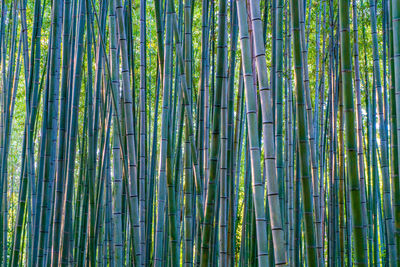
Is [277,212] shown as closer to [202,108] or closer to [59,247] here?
[59,247]

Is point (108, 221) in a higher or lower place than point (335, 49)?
lower

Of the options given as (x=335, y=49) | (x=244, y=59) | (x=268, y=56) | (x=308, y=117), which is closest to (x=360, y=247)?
(x=244, y=59)

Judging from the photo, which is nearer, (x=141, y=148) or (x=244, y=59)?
(x=244, y=59)

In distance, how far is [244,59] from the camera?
1246 mm

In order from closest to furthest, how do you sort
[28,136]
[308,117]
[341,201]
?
[308,117]
[28,136]
[341,201]

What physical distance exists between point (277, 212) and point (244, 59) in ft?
1.17

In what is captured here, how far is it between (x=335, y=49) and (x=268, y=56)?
156 centimetres

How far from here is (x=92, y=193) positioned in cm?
230

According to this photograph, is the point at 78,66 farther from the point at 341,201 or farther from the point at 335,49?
the point at 335,49

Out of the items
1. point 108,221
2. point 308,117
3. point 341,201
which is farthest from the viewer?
point 108,221

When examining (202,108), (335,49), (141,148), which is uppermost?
(335,49)

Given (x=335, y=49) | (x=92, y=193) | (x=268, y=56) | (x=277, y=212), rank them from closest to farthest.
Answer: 1. (x=277, y=212)
2. (x=92, y=193)
3. (x=335, y=49)
4. (x=268, y=56)

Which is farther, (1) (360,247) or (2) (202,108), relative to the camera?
(2) (202,108)

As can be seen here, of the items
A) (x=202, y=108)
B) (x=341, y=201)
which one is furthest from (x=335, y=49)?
(x=202, y=108)
